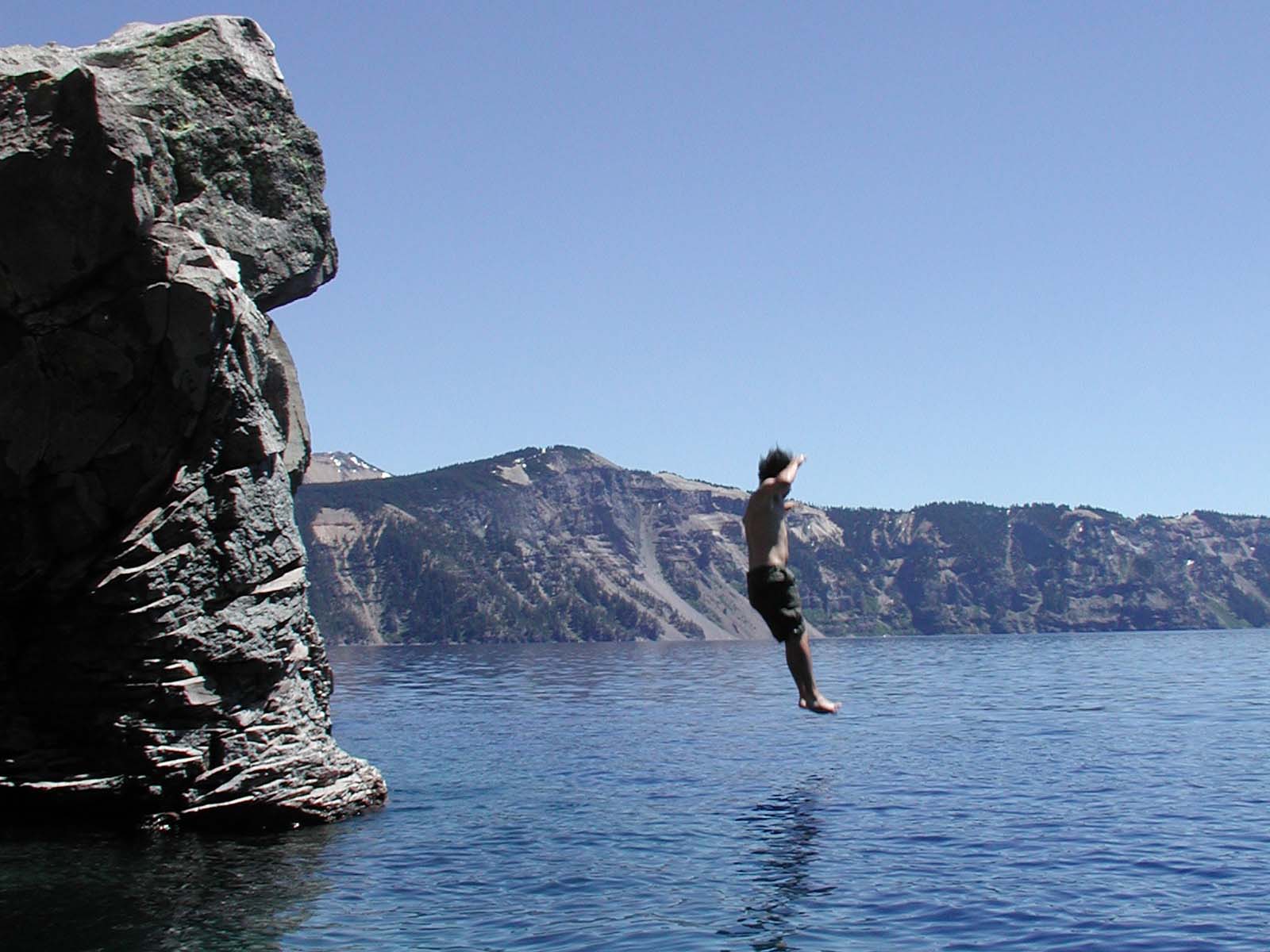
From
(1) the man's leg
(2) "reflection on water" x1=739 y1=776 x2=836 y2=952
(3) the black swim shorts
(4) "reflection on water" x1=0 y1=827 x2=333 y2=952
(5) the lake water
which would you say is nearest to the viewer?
(3) the black swim shorts

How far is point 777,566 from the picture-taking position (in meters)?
12.4

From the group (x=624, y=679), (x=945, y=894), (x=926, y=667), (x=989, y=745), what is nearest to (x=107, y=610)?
(x=945, y=894)

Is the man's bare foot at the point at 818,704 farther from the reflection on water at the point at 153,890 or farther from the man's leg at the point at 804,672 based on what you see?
the reflection on water at the point at 153,890

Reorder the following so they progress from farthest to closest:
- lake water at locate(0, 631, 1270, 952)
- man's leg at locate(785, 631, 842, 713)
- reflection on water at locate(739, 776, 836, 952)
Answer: reflection on water at locate(739, 776, 836, 952) → lake water at locate(0, 631, 1270, 952) → man's leg at locate(785, 631, 842, 713)

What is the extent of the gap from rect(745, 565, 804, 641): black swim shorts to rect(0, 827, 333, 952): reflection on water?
39.7ft

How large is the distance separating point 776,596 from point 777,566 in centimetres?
31

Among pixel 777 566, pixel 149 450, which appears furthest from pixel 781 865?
pixel 777 566

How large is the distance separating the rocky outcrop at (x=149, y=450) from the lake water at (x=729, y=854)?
1898 millimetres

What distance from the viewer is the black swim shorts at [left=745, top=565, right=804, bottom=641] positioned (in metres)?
12.4

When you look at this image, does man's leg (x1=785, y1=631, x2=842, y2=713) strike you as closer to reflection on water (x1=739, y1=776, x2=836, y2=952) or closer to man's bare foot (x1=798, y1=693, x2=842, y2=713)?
man's bare foot (x1=798, y1=693, x2=842, y2=713)

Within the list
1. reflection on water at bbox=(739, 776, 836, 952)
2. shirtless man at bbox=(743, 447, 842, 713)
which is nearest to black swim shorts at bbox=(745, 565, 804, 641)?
shirtless man at bbox=(743, 447, 842, 713)

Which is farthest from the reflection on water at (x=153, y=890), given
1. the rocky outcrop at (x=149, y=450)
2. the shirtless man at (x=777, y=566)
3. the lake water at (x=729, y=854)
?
the shirtless man at (x=777, y=566)

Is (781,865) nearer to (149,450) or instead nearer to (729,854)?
(729,854)

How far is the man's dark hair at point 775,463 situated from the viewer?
39.0 ft
